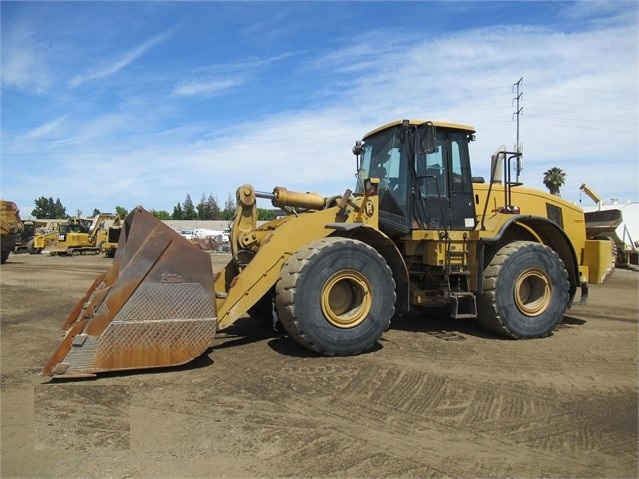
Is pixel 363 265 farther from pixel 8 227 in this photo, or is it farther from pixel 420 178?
pixel 8 227

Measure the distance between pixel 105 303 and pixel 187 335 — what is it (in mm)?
811

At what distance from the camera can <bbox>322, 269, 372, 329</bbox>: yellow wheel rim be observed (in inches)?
216

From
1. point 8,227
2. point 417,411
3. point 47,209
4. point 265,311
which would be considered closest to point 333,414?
point 417,411

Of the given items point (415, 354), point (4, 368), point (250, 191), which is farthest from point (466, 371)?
point (4, 368)

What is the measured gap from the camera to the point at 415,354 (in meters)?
5.79

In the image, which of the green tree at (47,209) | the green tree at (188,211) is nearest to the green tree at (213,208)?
the green tree at (188,211)

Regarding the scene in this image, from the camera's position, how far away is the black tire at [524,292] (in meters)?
6.55

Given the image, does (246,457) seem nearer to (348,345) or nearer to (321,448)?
(321,448)

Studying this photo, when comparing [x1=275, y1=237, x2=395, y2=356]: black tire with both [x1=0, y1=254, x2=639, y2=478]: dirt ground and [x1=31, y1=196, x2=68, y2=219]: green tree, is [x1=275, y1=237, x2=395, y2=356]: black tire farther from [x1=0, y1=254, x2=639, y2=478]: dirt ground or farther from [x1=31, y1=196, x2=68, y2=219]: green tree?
[x1=31, y1=196, x2=68, y2=219]: green tree

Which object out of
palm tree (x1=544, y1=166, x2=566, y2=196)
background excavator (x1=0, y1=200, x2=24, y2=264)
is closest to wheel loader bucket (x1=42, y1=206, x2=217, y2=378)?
background excavator (x1=0, y1=200, x2=24, y2=264)

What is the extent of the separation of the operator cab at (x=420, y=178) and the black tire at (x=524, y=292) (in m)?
0.74

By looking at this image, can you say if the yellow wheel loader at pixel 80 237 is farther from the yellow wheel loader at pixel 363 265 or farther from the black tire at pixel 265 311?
the yellow wheel loader at pixel 363 265

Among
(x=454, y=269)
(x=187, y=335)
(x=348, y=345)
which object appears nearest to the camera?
(x=187, y=335)

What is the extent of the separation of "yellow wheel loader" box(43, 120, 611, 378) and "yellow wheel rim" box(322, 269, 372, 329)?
1 centimetres
